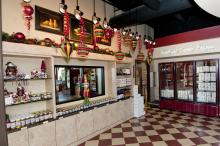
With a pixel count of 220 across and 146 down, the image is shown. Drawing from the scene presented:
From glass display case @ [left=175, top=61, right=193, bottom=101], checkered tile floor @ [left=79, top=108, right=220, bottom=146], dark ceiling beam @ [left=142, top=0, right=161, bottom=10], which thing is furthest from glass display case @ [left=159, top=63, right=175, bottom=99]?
dark ceiling beam @ [left=142, top=0, right=161, bottom=10]

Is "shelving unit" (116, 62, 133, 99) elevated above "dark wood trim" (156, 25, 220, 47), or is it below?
below

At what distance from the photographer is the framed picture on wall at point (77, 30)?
3828 millimetres

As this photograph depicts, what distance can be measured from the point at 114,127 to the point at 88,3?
334cm

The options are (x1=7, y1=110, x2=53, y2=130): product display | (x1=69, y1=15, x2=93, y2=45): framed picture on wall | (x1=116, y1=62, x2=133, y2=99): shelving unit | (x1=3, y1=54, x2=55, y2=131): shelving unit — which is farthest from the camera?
(x1=116, y1=62, x2=133, y2=99): shelving unit

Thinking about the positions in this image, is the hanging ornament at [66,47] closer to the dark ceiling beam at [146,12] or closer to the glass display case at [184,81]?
the dark ceiling beam at [146,12]

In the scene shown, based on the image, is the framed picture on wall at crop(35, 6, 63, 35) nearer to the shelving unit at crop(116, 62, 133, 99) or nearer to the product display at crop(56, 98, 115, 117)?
the product display at crop(56, 98, 115, 117)

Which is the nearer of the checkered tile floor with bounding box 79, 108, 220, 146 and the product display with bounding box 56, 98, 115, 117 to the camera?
the product display with bounding box 56, 98, 115, 117

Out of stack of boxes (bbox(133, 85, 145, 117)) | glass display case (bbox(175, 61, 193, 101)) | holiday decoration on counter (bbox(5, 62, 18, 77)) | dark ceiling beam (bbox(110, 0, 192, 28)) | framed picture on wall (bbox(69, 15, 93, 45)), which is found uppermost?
dark ceiling beam (bbox(110, 0, 192, 28))

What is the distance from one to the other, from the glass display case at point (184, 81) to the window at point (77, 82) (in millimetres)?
→ 2938

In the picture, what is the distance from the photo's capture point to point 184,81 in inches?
234

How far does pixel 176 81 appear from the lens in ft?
19.8

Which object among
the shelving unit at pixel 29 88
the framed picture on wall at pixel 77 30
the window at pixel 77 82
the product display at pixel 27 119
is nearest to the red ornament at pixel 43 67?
the shelving unit at pixel 29 88

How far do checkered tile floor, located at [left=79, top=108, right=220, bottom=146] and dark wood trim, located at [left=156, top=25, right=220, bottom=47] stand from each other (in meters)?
2.49

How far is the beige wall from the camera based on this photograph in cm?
507
